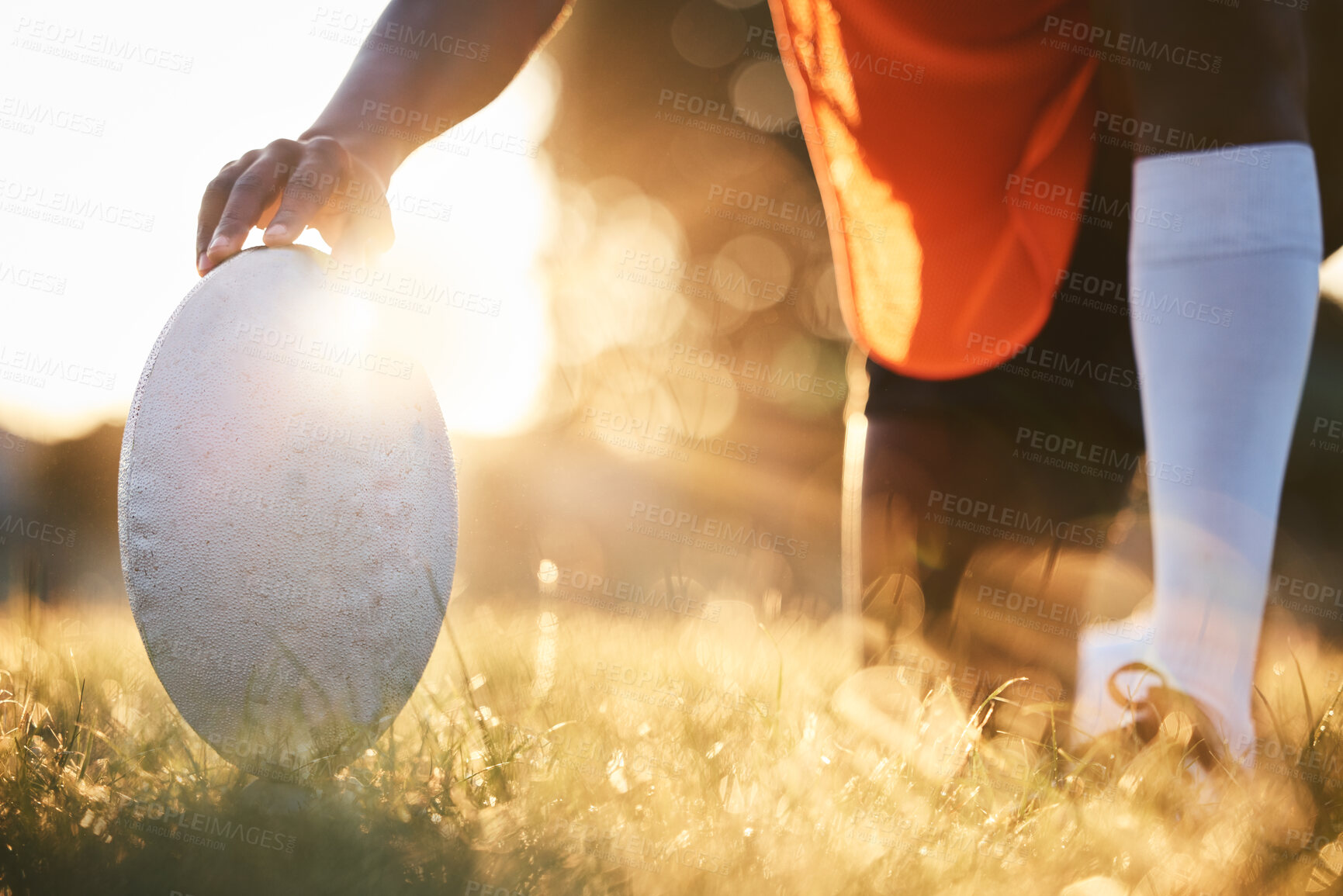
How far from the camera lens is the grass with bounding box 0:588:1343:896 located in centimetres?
110

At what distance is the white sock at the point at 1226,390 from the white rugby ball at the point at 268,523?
1563 millimetres

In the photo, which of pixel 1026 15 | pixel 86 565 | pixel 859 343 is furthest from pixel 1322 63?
pixel 86 565

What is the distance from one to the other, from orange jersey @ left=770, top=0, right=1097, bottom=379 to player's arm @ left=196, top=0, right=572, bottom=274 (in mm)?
964

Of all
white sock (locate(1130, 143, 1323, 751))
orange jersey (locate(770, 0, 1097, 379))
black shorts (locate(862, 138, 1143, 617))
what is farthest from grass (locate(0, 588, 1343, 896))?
orange jersey (locate(770, 0, 1097, 379))

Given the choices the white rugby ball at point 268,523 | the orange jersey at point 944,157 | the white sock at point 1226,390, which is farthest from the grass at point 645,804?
the orange jersey at point 944,157

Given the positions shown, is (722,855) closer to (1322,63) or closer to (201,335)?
(201,335)

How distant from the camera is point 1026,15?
76.8 inches

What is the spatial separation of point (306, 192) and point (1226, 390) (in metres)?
1.94

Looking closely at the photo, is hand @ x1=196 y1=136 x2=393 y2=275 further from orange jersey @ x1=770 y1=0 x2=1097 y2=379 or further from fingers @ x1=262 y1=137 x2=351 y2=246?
orange jersey @ x1=770 y1=0 x2=1097 y2=379

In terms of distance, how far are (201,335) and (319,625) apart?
0.64 m

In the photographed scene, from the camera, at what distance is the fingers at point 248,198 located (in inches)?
64.8

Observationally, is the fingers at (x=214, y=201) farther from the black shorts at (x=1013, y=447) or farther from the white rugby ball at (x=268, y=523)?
the black shorts at (x=1013, y=447)

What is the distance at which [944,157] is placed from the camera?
2377 mm

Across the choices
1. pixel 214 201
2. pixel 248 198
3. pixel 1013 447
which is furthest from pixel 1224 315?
pixel 214 201
